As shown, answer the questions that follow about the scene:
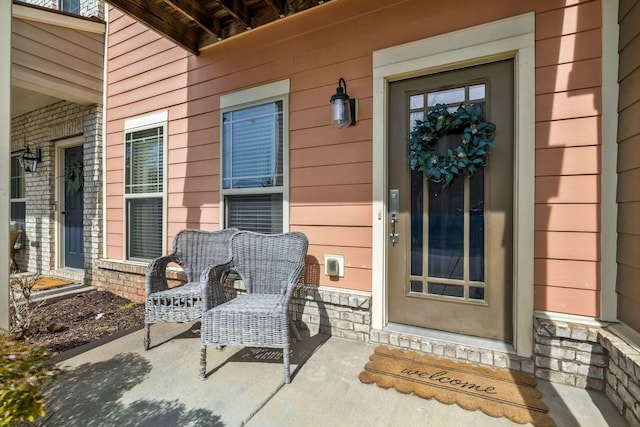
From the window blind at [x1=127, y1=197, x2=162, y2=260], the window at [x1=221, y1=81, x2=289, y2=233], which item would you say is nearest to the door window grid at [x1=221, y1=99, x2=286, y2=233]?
the window at [x1=221, y1=81, x2=289, y2=233]

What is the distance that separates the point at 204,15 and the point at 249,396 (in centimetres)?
325

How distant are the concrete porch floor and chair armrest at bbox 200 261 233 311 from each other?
44cm

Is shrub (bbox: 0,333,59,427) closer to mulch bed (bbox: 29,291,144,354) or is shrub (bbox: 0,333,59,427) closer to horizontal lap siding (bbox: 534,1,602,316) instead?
mulch bed (bbox: 29,291,144,354)

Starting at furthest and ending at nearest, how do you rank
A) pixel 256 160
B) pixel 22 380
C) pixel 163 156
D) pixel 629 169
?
1. pixel 163 156
2. pixel 256 160
3. pixel 629 169
4. pixel 22 380

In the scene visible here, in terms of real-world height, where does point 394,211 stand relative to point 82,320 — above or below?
above

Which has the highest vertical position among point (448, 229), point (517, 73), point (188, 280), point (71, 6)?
point (71, 6)

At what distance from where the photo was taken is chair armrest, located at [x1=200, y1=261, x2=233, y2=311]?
200cm

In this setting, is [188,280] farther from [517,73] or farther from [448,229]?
[517,73]

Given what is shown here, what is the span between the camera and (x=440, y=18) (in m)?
2.21

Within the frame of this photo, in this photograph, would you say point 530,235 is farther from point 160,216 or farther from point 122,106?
point 122,106

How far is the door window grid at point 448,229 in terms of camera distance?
217 centimetres

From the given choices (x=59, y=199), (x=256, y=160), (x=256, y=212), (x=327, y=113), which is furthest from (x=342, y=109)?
(x=59, y=199)

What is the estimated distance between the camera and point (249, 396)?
1748 millimetres

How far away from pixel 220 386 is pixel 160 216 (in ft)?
8.23
